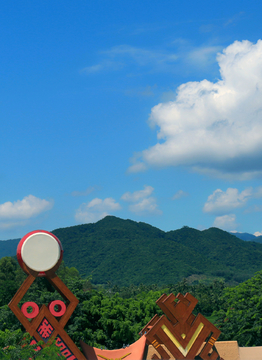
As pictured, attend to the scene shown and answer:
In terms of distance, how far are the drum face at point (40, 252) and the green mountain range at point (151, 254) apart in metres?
79.1

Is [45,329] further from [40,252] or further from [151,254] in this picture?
[151,254]

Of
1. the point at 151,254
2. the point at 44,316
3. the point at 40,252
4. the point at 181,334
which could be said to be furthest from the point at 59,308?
the point at 151,254

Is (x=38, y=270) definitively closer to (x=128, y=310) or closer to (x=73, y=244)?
(x=128, y=310)

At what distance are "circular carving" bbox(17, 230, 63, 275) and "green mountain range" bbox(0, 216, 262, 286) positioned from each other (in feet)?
260

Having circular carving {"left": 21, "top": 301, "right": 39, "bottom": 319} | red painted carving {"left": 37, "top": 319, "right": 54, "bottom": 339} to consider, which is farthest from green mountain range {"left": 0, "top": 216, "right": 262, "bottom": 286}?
circular carving {"left": 21, "top": 301, "right": 39, "bottom": 319}

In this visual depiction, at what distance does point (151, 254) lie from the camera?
109 meters

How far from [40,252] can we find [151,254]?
324 ft

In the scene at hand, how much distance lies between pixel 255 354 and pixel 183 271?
84.6m

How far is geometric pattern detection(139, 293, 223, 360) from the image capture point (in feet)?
43.6

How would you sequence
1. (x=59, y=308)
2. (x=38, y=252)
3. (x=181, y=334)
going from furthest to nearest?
1. (x=181, y=334)
2. (x=59, y=308)
3. (x=38, y=252)

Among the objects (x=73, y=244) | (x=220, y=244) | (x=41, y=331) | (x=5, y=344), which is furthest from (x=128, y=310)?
(x=220, y=244)

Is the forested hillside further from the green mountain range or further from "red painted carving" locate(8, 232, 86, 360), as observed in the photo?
"red painted carving" locate(8, 232, 86, 360)

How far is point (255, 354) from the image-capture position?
48.1 feet

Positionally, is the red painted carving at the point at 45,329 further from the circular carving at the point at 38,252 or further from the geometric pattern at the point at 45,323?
the circular carving at the point at 38,252
